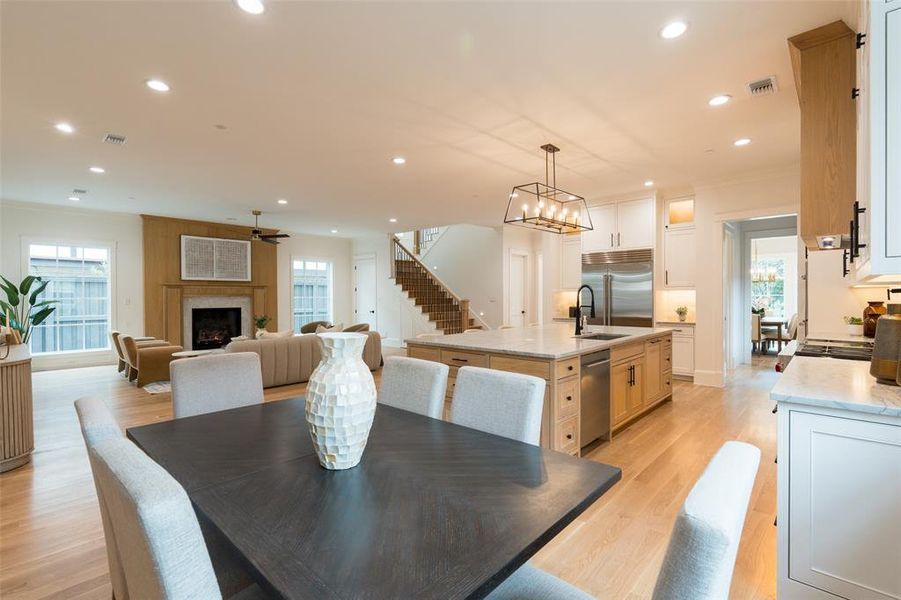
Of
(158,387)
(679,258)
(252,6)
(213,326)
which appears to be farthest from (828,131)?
(213,326)

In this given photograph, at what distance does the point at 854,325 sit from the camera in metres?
3.53

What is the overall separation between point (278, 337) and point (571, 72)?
16.0 feet

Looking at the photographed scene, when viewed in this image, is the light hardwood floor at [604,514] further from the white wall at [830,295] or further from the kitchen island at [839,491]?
the white wall at [830,295]

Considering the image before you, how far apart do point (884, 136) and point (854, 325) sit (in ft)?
9.70

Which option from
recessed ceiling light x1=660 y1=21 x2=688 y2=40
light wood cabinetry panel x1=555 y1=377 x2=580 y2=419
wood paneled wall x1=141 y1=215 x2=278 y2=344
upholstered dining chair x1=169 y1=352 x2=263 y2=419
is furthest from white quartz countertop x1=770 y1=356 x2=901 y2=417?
wood paneled wall x1=141 y1=215 x2=278 y2=344

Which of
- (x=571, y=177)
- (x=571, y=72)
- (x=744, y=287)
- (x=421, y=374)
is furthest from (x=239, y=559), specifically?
(x=744, y=287)

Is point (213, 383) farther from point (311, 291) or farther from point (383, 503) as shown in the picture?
point (311, 291)

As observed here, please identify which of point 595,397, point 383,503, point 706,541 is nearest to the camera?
point 706,541

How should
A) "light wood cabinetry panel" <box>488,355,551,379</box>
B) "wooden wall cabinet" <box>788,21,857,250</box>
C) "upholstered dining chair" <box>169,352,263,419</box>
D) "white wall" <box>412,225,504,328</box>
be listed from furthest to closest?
"white wall" <box>412,225,504,328</box>
"light wood cabinetry panel" <box>488,355,551,379</box>
"wooden wall cabinet" <box>788,21,857,250</box>
"upholstered dining chair" <box>169,352,263,419</box>

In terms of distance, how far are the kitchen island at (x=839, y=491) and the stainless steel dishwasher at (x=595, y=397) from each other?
1.58 m

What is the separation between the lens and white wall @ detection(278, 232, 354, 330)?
994cm

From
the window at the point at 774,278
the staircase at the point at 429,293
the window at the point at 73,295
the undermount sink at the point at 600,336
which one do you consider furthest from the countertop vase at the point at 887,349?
the window at the point at 73,295

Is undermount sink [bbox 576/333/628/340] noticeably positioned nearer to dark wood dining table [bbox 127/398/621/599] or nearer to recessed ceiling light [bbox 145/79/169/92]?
dark wood dining table [bbox 127/398/621/599]

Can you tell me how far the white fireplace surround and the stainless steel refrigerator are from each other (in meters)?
6.97
